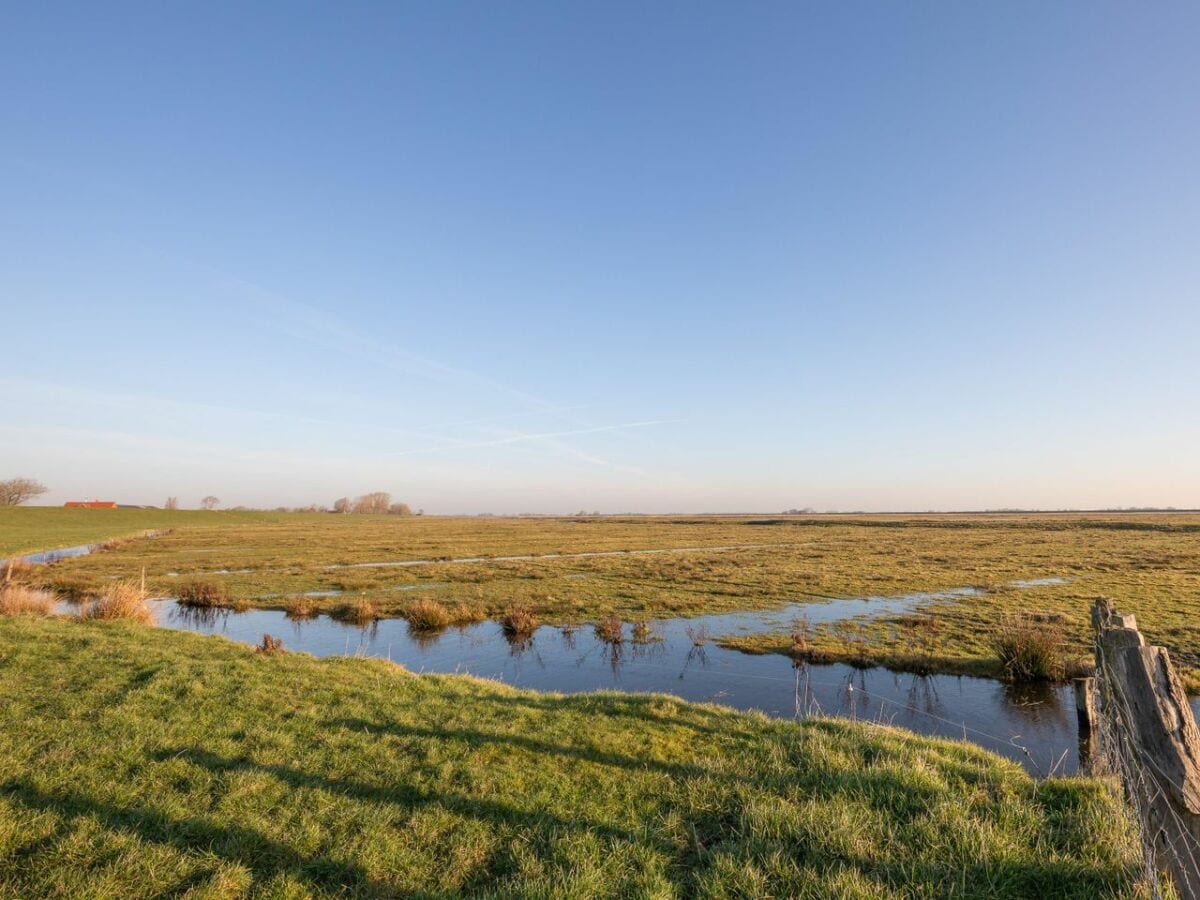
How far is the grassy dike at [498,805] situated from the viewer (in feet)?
18.8

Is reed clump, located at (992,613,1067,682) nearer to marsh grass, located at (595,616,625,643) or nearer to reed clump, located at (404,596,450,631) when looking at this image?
marsh grass, located at (595,616,625,643)

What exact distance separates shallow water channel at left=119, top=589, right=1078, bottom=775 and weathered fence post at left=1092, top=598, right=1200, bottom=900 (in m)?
6.31

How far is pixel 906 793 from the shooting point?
7.51 m

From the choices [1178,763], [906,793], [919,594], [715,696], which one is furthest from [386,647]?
[919,594]

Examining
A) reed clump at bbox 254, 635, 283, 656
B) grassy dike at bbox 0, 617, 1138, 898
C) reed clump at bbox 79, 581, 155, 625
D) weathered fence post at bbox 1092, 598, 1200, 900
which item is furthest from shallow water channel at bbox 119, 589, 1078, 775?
weathered fence post at bbox 1092, 598, 1200, 900

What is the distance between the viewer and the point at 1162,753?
17.0ft

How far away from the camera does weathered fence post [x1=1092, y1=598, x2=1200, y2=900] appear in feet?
16.1

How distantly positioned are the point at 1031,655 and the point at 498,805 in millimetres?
18402

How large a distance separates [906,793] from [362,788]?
7.28 m

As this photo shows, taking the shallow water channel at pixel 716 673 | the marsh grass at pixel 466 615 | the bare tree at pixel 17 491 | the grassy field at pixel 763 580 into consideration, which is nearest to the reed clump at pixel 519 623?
the shallow water channel at pixel 716 673

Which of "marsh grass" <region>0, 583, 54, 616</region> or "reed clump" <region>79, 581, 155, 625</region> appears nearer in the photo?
"reed clump" <region>79, 581, 155, 625</region>

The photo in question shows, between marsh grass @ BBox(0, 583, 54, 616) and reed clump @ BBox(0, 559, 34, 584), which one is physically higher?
marsh grass @ BBox(0, 583, 54, 616)

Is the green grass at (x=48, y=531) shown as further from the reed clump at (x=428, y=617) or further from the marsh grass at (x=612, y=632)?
the marsh grass at (x=612, y=632)

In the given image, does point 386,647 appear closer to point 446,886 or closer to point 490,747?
point 490,747
